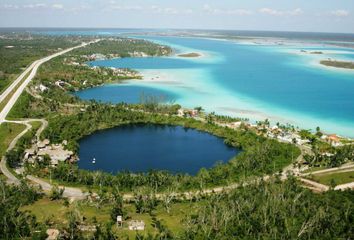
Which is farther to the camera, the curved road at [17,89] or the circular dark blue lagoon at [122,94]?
the circular dark blue lagoon at [122,94]

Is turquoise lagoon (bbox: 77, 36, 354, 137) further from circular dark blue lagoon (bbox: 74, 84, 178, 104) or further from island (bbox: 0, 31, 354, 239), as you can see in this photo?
island (bbox: 0, 31, 354, 239)

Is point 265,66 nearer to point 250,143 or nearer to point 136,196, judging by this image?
point 250,143

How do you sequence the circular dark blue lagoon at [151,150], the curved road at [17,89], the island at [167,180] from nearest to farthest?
the island at [167,180], the circular dark blue lagoon at [151,150], the curved road at [17,89]

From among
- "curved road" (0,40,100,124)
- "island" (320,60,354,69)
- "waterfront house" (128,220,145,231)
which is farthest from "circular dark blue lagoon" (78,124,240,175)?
"island" (320,60,354,69)

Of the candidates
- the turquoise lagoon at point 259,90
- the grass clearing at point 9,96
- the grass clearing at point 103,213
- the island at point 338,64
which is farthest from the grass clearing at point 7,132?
the island at point 338,64

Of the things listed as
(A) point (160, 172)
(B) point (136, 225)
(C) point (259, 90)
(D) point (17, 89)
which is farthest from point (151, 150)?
(C) point (259, 90)

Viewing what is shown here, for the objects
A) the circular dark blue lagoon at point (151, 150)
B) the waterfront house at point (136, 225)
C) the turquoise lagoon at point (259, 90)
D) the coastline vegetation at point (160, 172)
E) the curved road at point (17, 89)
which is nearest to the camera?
the waterfront house at point (136, 225)

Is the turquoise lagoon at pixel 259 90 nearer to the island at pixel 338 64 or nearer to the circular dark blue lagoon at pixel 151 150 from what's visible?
the island at pixel 338 64
